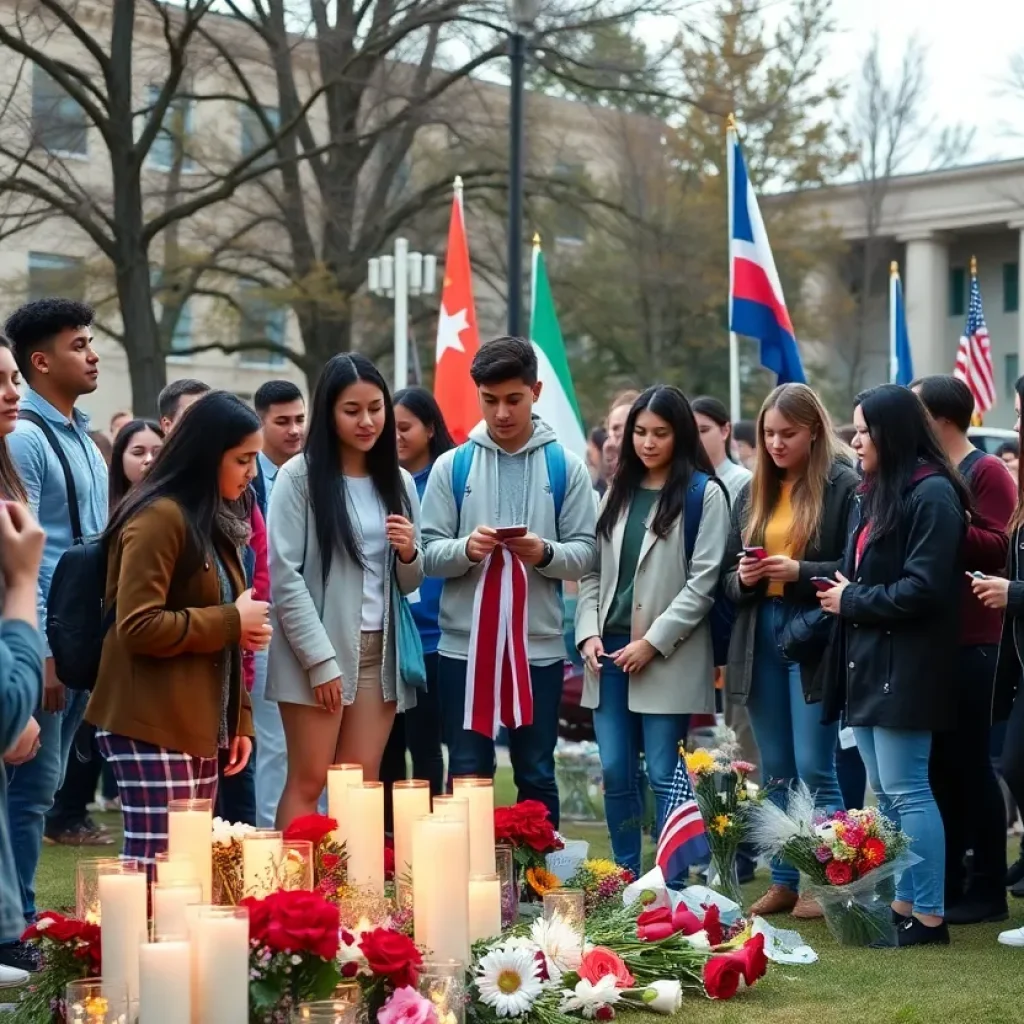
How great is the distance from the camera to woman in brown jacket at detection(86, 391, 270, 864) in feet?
18.1

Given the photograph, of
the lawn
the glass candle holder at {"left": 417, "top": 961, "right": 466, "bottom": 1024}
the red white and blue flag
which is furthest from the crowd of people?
the red white and blue flag

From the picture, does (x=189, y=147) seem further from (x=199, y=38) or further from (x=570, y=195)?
(x=570, y=195)

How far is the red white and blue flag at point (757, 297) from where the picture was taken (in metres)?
10.2

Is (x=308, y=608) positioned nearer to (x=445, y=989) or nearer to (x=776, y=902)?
(x=445, y=989)

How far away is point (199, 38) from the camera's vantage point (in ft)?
72.4

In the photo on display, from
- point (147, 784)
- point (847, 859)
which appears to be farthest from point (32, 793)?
point (847, 859)

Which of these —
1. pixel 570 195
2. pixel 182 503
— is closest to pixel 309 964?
pixel 182 503

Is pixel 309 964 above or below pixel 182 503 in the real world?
below

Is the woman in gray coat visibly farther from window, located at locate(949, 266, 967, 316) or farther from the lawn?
window, located at locate(949, 266, 967, 316)

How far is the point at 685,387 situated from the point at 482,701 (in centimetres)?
2944

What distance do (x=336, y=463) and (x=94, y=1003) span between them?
9.29 feet

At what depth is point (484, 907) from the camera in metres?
5.43

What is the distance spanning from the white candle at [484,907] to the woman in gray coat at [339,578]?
4.50ft

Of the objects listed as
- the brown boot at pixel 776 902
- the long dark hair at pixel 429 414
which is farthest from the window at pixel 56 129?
the brown boot at pixel 776 902
